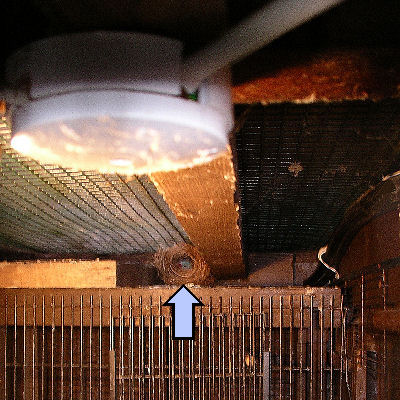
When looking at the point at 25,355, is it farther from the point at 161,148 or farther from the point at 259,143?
the point at 161,148

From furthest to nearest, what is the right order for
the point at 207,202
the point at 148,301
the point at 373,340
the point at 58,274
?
the point at 58,274 → the point at 148,301 → the point at 373,340 → the point at 207,202

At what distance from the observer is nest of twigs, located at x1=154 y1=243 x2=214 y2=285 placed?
5.34 m

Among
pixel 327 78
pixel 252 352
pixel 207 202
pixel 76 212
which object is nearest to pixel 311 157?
pixel 207 202

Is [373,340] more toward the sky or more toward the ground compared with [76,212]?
more toward the ground

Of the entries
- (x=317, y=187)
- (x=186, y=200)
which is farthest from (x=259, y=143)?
(x=317, y=187)

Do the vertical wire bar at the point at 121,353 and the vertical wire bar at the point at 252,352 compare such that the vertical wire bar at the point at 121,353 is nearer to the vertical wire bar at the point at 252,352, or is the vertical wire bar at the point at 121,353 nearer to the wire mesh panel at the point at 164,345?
the wire mesh panel at the point at 164,345

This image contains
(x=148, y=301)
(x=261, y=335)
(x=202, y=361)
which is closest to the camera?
(x=261, y=335)

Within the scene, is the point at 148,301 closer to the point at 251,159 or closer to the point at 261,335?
the point at 261,335

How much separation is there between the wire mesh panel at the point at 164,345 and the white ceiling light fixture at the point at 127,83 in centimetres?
369

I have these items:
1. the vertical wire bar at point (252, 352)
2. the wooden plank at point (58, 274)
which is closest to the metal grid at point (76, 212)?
the wooden plank at point (58, 274)

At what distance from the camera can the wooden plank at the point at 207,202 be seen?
2.16 m

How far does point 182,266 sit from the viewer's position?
223 inches

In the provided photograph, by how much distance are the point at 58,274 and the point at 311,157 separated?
3371 millimetres

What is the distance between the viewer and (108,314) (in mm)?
5109
